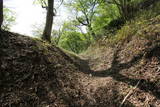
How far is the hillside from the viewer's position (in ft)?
9.76

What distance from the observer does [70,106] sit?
9.99 ft

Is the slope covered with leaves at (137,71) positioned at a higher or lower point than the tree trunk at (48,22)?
lower

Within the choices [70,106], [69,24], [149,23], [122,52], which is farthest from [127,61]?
[69,24]

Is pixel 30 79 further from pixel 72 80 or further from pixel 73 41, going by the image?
pixel 73 41

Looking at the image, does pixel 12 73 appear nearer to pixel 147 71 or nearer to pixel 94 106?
pixel 94 106

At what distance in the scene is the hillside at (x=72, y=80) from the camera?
2.98m

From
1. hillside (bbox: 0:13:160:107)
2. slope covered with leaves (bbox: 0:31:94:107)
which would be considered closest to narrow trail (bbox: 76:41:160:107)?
hillside (bbox: 0:13:160:107)

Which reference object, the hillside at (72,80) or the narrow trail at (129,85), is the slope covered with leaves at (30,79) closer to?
the hillside at (72,80)

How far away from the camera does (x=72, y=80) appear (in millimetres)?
4184

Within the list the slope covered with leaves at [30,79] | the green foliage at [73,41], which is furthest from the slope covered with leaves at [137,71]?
the green foliage at [73,41]

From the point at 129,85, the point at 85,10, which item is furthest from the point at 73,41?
the point at 129,85

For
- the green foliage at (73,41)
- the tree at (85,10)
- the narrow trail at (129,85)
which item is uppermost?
the tree at (85,10)

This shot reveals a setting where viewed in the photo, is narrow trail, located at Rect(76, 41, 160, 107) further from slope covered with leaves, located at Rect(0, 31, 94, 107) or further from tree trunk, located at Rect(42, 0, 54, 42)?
tree trunk, located at Rect(42, 0, 54, 42)

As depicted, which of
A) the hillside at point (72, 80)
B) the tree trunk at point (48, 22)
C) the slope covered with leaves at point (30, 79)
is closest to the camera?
the slope covered with leaves at point (30, 79)
